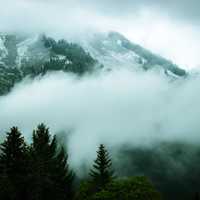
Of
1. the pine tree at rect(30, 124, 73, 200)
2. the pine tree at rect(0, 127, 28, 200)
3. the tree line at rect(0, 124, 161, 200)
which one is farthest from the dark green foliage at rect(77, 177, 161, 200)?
the pine tree at rect(0, 127, 28, 200)

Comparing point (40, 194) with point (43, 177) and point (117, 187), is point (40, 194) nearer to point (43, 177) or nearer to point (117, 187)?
point (43, 177)

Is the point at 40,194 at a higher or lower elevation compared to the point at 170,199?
lower

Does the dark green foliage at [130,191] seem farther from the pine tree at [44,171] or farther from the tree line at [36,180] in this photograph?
the pine tree at [44,171]

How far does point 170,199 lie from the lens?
200m

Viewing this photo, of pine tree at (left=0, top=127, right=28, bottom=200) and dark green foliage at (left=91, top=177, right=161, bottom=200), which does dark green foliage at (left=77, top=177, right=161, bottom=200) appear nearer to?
dark green foliage at (left=91, top=177, right=161, bottom=200)

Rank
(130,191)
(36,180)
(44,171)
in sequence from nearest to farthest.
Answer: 1. (130,191)
2. (36,180)
3. (44,171)

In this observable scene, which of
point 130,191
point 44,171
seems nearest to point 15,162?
point 44,171

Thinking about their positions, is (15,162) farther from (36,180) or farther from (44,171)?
(36,180)

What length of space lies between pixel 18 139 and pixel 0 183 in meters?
8.95

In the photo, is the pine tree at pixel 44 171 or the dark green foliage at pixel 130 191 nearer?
the dark green foliage at pixel 130 191

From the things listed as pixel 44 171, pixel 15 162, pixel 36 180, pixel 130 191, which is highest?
pixel 15 162

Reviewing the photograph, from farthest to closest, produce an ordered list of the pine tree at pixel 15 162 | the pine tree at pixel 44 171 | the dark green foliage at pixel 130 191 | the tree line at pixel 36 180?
the pine tree at pixel 15 162 → the pine tree at pixel 44 171 → the tree line at pixel 36 180 → the dark green foliage at pixel 130 191

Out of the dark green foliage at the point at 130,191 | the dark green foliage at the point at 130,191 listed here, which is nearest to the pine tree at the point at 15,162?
the dark green foliage at the point at 130,191

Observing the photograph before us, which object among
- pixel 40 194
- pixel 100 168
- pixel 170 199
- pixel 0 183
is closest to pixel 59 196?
pixel 40 194
